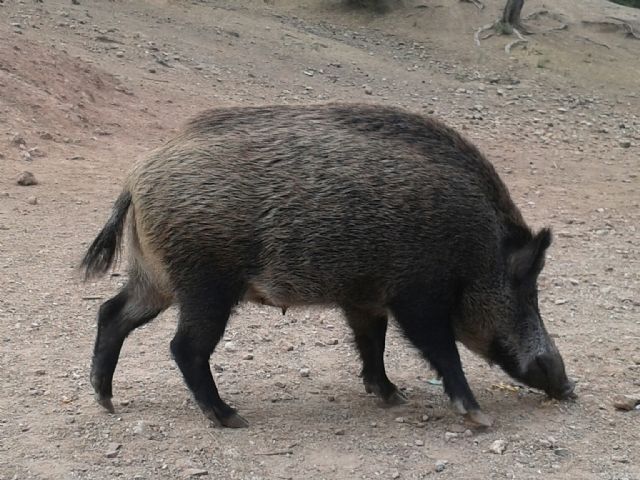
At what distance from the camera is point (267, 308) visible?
6039 mm

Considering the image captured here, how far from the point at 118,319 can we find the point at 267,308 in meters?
1.57

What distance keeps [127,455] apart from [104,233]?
1143mm

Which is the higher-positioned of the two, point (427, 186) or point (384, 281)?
point (427, 186)

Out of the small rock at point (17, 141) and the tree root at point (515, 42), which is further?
the tree root at point (515, 42)

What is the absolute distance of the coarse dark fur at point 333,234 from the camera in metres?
4.24

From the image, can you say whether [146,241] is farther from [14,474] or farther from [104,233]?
[14,474]

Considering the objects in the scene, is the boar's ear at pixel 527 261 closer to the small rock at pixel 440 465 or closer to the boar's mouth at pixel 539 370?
the boar's mouth at pixel 539 370

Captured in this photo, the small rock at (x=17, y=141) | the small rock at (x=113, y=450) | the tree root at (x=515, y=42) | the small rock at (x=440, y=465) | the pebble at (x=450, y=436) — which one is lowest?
the small rock at (x=17, y=141)

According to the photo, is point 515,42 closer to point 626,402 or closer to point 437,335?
point 626,402

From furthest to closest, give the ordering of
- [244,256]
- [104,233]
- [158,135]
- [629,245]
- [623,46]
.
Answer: [623,46] < [158,135] < [629,245] < [104,233] < [244,256]

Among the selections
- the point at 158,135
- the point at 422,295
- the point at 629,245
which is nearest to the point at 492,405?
the point at 422,295

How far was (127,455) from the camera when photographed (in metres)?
4.02

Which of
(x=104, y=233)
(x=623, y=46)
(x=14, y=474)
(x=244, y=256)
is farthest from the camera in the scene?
(x=623, y=46)

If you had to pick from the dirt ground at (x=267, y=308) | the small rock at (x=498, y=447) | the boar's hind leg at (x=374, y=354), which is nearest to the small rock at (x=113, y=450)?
the dirt ground at (x=267, y=308)
